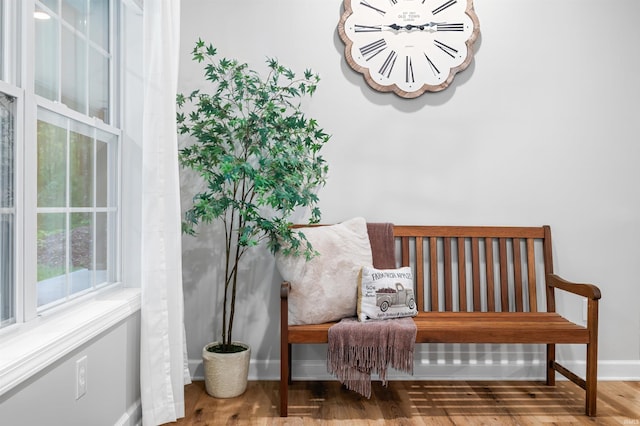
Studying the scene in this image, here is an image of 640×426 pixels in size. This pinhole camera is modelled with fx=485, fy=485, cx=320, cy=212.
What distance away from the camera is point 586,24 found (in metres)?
2.90

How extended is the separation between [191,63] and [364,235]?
1418mm

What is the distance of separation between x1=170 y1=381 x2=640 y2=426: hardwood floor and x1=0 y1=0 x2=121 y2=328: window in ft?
2.94

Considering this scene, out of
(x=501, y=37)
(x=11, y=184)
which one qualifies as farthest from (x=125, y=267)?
(x=501, y=37)

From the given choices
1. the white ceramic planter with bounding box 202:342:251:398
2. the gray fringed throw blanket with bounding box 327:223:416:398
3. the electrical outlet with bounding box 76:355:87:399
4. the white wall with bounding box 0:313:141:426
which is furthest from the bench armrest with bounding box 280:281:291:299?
the electrical outlet with bounding box 76:355:87:399

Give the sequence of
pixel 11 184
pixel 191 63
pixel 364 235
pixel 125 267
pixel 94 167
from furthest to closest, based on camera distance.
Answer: pixel 191 63
pixel 364 235
pixel 125 267
pixel 94 167
pixel 11 184

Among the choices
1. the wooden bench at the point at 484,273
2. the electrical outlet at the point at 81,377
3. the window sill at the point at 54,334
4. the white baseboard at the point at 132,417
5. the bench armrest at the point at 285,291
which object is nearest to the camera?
the window sill at the point at 54,334

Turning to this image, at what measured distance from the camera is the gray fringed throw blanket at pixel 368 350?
2295 millimetres

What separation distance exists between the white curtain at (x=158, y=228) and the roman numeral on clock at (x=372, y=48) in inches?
45.8

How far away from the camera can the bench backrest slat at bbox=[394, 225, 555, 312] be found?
2.80 metres

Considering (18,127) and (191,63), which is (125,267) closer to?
(18,127)

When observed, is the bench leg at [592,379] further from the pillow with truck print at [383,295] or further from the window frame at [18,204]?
the window frame at [18,204]

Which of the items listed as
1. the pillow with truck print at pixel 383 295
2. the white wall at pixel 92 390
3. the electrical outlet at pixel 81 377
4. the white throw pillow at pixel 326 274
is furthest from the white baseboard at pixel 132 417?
the pillow with truck print at pixel 383 295

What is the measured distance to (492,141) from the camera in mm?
2902

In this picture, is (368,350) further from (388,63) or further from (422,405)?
(388,63)
